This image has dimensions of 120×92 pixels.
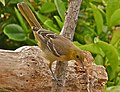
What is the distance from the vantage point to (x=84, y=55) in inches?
92.0

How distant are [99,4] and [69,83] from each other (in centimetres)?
79

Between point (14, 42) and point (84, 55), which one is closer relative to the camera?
point (84, 55)

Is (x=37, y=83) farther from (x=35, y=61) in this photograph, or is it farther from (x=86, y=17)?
(x=86, y=17)

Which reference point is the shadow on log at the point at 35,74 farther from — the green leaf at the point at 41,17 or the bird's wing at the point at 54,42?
the green leaf at the point at 41,17

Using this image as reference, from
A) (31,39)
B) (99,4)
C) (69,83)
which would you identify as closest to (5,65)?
(69,83)

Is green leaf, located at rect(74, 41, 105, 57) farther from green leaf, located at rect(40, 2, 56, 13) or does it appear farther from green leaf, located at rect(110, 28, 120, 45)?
green leaf, located at rect(40, 2, 56, 13)

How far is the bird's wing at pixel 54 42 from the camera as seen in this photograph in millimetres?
2338

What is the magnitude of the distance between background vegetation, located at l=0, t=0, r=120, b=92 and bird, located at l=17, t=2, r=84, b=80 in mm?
150

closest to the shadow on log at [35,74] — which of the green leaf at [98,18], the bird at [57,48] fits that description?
the bird at [57,48]

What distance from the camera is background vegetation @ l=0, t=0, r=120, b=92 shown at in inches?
102

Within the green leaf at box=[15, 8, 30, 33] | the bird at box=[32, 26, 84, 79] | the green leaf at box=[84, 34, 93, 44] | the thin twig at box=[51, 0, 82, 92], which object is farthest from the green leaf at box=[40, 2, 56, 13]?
the thin twig at box=[51, 0, 82, 92]

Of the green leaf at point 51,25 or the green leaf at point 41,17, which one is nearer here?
the green leaf at point 51,25

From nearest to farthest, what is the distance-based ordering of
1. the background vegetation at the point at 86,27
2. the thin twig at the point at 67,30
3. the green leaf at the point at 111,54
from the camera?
the thin twig at the point at 67,30 < the green leaf at the point at 111,54 < the background vegetation at the point at 86,27

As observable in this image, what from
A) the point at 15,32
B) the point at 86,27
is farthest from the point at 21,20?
the point at 86,27
